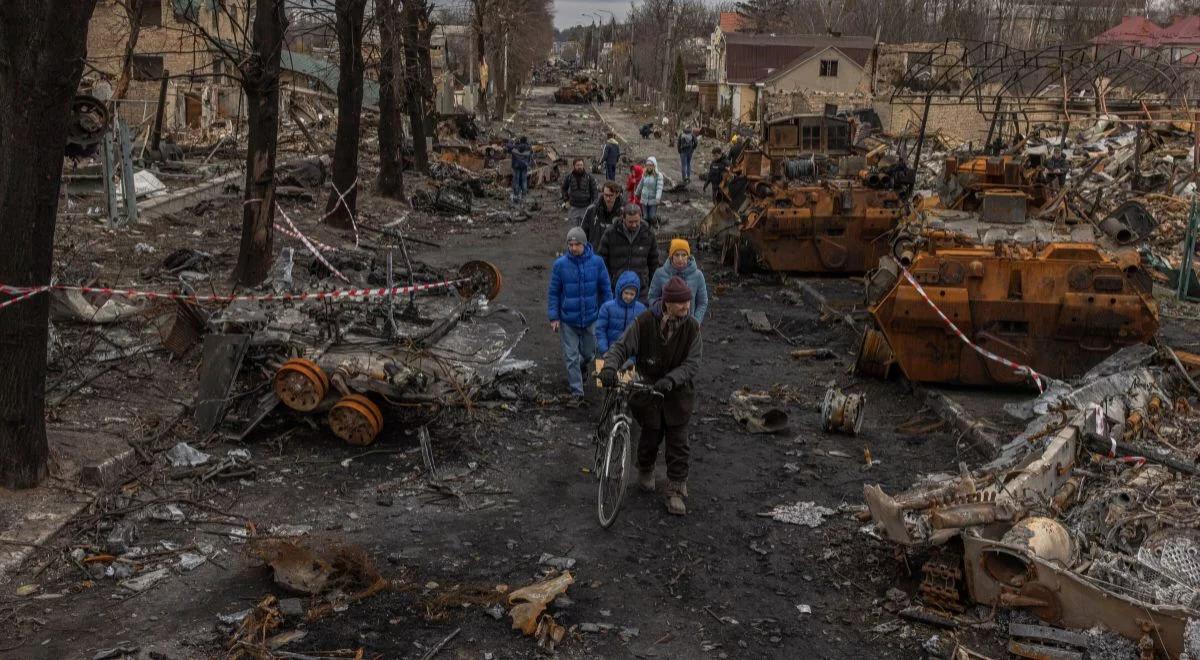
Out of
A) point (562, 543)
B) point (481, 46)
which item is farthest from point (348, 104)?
point (481, 46)

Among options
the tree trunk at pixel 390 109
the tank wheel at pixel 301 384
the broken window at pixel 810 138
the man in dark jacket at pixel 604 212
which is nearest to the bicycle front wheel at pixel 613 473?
the tank wheel at pixel 301 384

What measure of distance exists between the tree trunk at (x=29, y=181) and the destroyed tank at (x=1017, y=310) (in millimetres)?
6676

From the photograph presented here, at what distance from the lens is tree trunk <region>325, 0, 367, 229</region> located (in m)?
19.2

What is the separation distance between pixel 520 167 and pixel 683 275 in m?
16.1

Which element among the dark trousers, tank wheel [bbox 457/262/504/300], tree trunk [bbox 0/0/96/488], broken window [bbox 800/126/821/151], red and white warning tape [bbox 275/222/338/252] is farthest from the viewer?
broken window [bbox 800/126/821/151]

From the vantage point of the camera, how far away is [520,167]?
2520 cm

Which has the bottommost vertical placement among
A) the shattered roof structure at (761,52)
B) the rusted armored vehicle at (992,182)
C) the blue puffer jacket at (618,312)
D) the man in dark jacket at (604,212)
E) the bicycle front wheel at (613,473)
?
the bicycle front wheel at (613,473)

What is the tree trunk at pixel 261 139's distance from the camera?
12711 millimetres

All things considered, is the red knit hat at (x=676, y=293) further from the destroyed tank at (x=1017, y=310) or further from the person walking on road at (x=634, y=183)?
the person walking on road at (x=634, y=183)

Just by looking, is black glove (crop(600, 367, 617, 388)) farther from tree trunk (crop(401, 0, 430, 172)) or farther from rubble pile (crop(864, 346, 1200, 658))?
tree trunk (crop(401, 0, 430, 172))

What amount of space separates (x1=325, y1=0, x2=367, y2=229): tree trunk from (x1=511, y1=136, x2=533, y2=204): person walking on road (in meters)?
5.59

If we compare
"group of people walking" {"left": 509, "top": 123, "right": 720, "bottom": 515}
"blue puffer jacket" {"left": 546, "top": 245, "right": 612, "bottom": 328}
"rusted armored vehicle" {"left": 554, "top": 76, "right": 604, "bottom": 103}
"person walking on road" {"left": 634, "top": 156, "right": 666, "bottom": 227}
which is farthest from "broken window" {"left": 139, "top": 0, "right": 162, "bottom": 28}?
"rusted armored vehicle" {"left": 554, "top": 76, "right": 604, "bottom": 103}

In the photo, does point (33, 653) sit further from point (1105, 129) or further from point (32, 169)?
point (1105, 129)

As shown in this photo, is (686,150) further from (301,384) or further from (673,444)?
(673,444)
